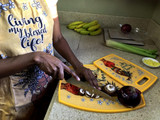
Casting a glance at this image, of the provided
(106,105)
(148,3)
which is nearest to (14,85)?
(106,105)

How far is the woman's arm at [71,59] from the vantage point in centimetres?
71

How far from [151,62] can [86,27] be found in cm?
67

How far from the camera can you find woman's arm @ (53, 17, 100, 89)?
0.71 metres

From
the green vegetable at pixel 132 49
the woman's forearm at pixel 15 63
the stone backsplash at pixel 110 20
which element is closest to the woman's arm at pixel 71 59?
the woman's forearm at pixel 15 63

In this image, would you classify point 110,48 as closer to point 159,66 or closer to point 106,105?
→ point 159,66

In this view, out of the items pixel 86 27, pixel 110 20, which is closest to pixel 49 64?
pixel 86 27

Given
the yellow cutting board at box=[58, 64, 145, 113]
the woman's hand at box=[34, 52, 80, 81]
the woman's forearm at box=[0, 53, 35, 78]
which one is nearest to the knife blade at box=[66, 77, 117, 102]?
the yellow cutting board at box=[58, 64, 145, 113]

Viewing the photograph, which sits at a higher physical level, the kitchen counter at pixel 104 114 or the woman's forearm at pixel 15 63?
the woman's forearm at pixel 15 63

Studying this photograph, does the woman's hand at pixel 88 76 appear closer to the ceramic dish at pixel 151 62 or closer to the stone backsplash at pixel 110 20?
the ceramic dish at pixel 151 62

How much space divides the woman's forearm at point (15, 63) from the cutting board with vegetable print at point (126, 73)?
41 centimetres

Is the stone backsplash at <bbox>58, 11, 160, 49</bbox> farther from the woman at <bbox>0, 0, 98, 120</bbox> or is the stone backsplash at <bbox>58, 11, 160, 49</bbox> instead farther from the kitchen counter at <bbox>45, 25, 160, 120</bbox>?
the woman at <bbox>0, 0, 98, 120</bbox>

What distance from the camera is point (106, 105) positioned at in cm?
59

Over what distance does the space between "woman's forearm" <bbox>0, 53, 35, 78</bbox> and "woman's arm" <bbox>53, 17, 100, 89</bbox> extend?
281mm

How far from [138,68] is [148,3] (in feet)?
2.55
